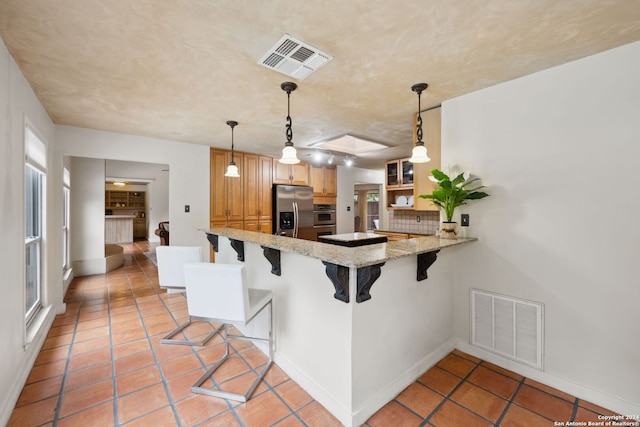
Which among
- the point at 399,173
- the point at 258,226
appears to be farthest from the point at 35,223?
the point at 399,173

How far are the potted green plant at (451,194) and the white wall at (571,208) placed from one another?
0.13 m

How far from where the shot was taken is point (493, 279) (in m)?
2.23

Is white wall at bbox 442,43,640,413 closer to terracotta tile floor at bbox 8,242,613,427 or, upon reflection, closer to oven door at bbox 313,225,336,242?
terracotta tile floor at bbox 8,242,613,427

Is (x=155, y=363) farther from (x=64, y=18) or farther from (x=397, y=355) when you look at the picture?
(x=64, y=18)

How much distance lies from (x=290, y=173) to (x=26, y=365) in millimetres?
4303

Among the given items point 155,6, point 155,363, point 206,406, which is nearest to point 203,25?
point 155,6

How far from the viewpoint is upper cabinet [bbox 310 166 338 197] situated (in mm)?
5961

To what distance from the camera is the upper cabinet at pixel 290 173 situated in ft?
17.6

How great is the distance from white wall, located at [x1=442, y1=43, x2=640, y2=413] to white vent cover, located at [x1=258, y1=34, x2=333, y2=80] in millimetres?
1419

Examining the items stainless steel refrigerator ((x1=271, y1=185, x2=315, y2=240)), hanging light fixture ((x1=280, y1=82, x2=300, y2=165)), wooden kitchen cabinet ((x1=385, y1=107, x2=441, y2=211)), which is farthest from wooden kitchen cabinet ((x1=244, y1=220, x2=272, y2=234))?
wooden kitchen cabinet ((x1=385, y1=107, x2=441, y2=211))

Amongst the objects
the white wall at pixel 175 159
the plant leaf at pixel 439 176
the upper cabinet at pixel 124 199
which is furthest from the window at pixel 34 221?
the upper cabinet at pixel 124 199

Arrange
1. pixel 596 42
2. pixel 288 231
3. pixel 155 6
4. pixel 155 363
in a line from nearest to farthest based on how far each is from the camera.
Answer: pixel 155 6, pixel 596 42, pixel 155 363, pixel 288 231

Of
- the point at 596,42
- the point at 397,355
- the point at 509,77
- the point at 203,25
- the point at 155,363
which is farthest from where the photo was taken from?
the point at 155,363

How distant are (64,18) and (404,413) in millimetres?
2941
